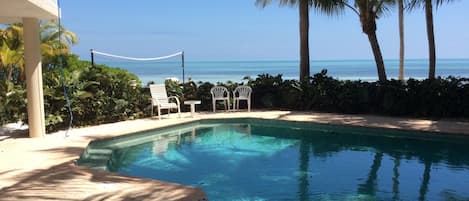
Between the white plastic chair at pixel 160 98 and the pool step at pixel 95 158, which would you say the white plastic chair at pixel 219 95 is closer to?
the white plastic chair at pixel 160 98

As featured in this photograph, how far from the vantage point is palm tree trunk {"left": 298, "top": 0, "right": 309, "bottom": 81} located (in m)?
13.0

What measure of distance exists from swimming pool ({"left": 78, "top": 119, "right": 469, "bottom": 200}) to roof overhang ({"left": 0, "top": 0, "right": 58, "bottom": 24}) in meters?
2.32

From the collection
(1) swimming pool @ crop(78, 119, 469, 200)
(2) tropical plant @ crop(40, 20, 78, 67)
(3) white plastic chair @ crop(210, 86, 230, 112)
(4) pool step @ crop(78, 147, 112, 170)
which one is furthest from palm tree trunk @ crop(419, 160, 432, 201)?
(2) tropical plant @ crop(40, 20, 78, 67)

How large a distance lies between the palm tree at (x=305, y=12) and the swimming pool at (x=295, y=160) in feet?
10.1

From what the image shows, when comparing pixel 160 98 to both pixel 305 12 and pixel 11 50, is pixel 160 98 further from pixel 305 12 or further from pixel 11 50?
pixel 305 12

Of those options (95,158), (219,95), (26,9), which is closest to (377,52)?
(219,95)

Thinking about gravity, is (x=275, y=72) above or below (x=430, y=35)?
above

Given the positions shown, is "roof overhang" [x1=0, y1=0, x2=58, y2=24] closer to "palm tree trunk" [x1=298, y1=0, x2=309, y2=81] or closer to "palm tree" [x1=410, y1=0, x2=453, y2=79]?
"palm tree trunk" [x1=298, y1=0, x2=309, y2=81]

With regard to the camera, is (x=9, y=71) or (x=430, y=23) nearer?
(x=430, y=23)

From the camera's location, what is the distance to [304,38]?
1325 centimetres

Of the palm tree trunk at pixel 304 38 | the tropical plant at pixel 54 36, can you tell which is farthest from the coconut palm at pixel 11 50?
the palm tree trunk at pixel 304 38

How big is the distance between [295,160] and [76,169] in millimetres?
3536

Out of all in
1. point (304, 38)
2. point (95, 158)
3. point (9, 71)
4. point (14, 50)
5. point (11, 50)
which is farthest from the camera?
point (9, 71)

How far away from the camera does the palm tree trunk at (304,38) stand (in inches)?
513
